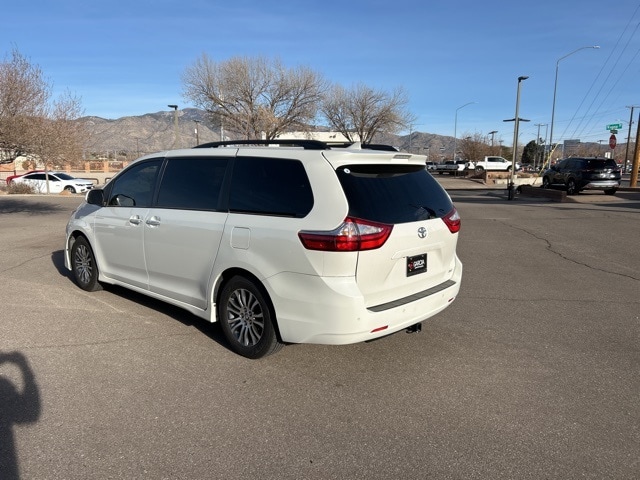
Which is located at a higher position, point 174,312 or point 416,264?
point 416,264

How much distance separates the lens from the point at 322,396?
3.51 meters

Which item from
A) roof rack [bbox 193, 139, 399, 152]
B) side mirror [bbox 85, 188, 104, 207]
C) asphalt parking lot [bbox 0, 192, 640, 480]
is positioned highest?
roof rack [bbox 193, 139, 399, 152]

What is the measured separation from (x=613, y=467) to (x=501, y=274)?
5.01m

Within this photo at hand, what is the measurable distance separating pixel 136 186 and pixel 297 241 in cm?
268

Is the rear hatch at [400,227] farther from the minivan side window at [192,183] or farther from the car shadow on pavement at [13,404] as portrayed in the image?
the car shadow on pavement at [13,404]

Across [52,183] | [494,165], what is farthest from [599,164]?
[494,165]

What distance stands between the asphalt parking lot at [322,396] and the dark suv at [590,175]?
19426 mm

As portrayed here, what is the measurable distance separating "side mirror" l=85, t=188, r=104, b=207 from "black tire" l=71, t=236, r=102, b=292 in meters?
0.55

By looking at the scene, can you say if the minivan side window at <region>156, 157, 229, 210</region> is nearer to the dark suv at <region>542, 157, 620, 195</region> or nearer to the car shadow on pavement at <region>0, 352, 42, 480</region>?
the car shadow on pavement at <region>0, 352, 42, 480</region>

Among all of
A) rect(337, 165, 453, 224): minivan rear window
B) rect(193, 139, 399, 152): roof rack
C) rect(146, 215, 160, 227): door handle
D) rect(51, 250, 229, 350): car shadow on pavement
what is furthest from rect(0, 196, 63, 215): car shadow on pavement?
rect(337, 165, 453, 224): minivan rear window

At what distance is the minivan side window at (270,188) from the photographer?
3.64 m

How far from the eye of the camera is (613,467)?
2.69 metres

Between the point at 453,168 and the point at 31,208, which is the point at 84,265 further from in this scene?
the point at 453,168

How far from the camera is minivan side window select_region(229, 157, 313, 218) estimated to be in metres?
3.64
